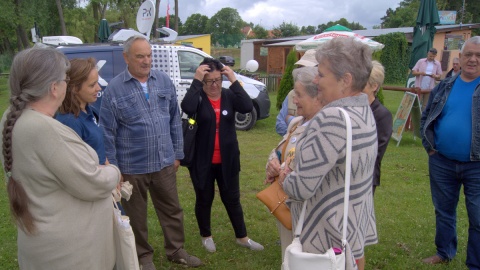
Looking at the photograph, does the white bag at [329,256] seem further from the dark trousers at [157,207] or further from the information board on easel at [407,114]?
the information board on easel at [407,114]

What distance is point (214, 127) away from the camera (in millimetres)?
3725

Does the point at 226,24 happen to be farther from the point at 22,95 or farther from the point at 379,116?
the point at 22,95

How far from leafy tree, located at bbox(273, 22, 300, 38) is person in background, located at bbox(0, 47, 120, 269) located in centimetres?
5412

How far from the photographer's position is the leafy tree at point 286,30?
180ft

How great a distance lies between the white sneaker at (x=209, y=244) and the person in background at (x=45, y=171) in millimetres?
2026

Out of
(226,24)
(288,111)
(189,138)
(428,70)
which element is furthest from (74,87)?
(226,24)

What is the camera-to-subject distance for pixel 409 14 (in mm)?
54750

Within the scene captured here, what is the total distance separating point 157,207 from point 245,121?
647 centimetres

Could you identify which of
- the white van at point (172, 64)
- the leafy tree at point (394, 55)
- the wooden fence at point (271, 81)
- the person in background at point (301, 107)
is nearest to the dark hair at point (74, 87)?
the person in background at point (301, 107)

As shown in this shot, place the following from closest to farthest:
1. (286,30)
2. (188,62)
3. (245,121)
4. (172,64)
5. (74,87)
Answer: (74,87) < (172,64) < (188,62) < (245,121) < (286,30)

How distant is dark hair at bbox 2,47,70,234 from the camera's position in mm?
1944

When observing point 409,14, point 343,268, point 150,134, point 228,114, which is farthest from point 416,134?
point 409,14

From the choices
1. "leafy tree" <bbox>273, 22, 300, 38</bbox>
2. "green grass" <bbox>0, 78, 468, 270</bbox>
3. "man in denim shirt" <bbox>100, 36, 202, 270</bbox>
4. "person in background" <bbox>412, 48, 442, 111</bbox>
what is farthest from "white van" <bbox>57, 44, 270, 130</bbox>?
"leafy tree" <bbox>273, 22, 300, 38</bbox>

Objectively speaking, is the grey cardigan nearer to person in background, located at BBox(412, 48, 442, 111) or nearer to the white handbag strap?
the white handbag strap
